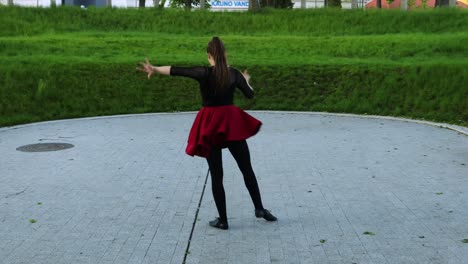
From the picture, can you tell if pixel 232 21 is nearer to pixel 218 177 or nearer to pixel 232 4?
pixel 218 177

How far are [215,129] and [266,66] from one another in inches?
587

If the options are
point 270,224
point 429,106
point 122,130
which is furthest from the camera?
point 429,106

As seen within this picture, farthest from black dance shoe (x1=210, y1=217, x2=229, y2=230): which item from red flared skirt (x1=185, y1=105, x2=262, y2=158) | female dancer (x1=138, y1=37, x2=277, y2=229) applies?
red flared skirt (x1=185, y1=105, x2=262, y2=158)

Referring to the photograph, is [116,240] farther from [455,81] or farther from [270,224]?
[455,81]

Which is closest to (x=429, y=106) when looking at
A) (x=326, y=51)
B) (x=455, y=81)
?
(x=455, y=81)

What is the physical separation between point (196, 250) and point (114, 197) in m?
2.37

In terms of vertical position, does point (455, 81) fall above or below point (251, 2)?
below

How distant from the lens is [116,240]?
19.9ft

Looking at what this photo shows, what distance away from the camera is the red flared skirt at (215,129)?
246 inches

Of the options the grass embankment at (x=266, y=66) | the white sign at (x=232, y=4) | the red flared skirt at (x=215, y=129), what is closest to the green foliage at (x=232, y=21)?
the grass embankment at (x=266, y=66)

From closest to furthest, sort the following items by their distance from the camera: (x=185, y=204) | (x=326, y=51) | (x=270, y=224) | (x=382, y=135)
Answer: (x=270, y=224), (x=185, y=204), (x=382, y=135), (x=326, y=51)

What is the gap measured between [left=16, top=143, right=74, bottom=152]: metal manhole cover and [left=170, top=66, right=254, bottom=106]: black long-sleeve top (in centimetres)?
610

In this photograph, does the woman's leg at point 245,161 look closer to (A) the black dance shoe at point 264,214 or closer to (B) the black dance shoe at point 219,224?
(A) the black dance shoe at point 264,214

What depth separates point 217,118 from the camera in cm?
629
